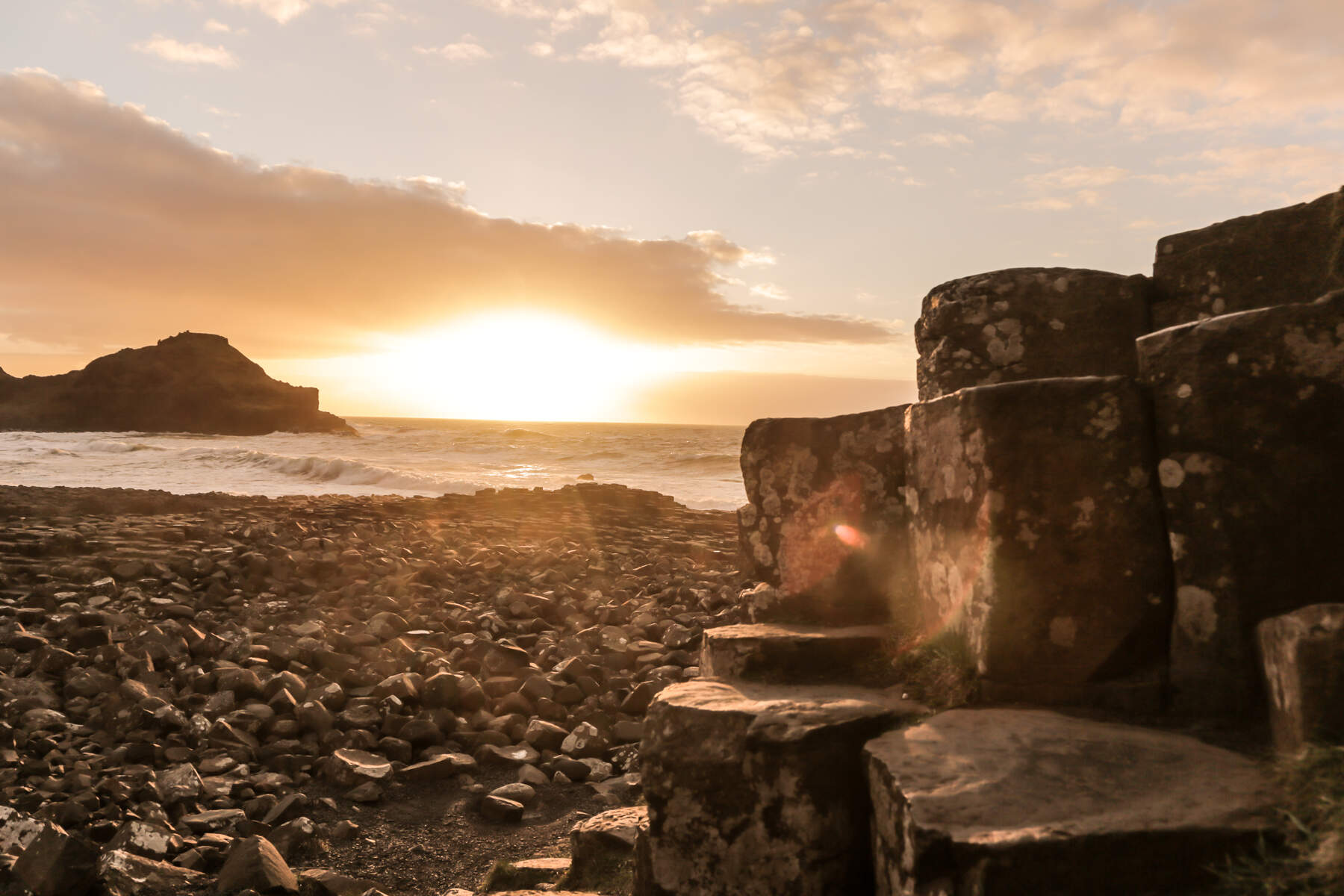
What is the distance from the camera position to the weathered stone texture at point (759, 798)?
223cm

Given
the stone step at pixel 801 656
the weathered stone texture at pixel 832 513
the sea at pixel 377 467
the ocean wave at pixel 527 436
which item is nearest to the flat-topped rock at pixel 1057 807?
the stone step at pixel 801 656

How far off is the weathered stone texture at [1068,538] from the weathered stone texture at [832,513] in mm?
750

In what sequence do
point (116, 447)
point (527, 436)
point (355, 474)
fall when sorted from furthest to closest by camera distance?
point (527, 436) → point (116, 447) → point (355, 474)

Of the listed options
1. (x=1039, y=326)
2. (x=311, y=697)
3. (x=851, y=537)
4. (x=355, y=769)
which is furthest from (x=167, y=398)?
(x=1039, y=326)

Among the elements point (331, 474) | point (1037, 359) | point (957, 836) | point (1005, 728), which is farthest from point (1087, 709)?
point (331, 474)

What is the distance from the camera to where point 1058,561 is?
2346 millimetres

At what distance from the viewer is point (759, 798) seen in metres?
2.27

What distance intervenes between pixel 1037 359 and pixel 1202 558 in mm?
1111

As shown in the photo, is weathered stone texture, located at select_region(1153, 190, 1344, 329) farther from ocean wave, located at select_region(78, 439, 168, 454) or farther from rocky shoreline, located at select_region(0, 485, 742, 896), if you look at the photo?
ocean wave, located at select_region(78, 439, 168, 454)

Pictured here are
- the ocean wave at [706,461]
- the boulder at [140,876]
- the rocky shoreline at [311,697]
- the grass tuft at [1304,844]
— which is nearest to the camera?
the grass tuft at [1304,844]

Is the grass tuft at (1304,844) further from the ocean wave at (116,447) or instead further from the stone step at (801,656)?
the ocean wave at (116,447)

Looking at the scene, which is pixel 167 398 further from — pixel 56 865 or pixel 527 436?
pixel 56 865

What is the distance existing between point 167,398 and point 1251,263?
66.8 meters

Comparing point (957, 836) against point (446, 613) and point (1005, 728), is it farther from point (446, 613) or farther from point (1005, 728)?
point (446, 613)
